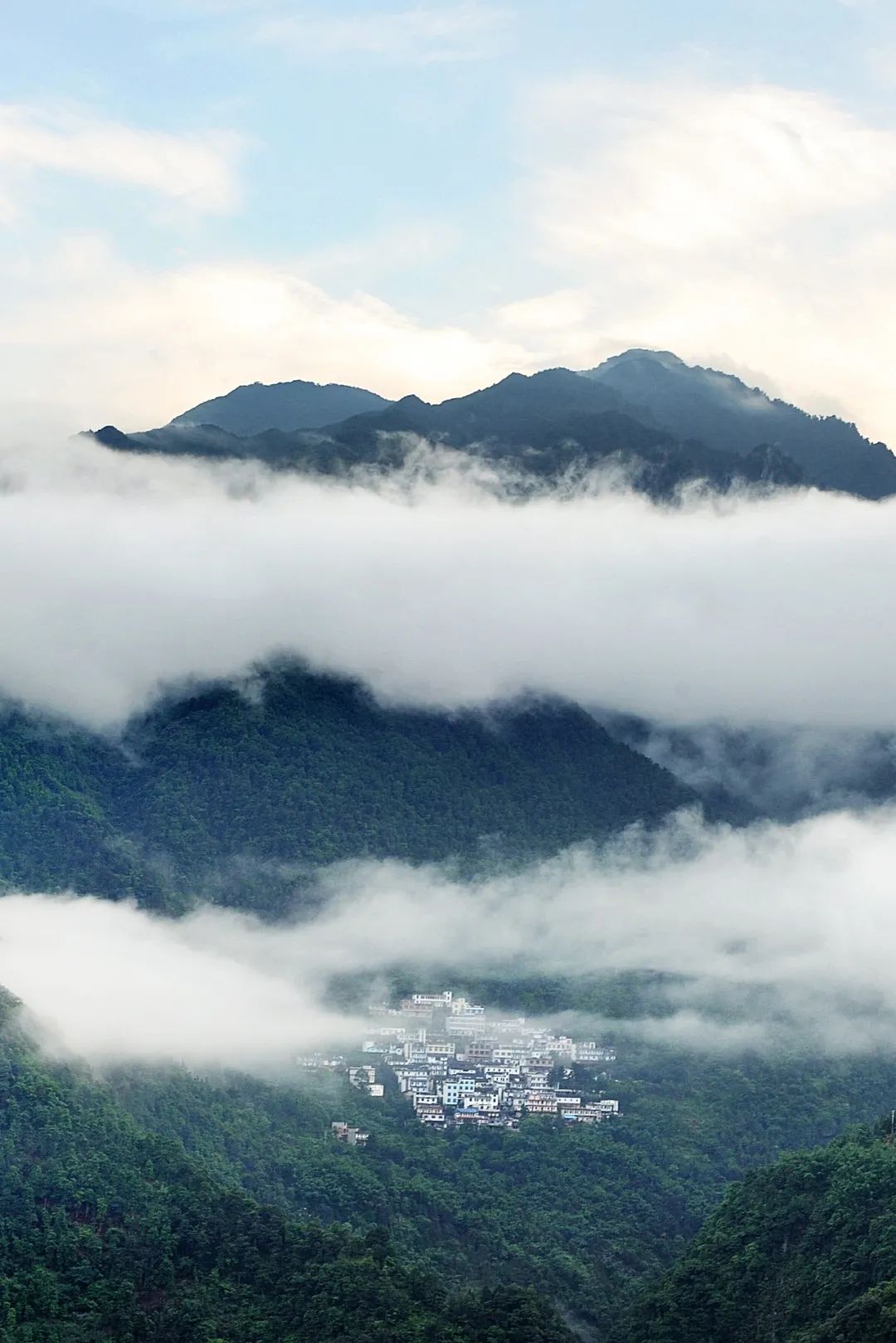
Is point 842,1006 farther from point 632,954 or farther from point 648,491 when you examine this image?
point 648,491

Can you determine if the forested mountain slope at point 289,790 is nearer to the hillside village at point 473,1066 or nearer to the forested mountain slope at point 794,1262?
the hillside village at point 473,1066

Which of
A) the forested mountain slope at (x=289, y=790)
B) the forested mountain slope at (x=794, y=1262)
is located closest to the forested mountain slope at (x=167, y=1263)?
the forested mountain slope at (x=794, y=1262)

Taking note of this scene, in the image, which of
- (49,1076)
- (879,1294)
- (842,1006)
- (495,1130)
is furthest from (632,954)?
(879,1294)

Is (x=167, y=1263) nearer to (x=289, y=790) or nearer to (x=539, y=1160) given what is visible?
(x=539, y=1160)

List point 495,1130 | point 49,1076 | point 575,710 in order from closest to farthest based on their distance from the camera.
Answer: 1. point 49,1076
2. point 495,1130
3. point 575,710

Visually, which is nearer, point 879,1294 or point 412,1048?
point 879,1294

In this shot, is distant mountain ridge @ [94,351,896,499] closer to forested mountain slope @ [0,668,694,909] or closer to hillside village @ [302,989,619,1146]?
forested mountain slope @ [0,668,694,909]
